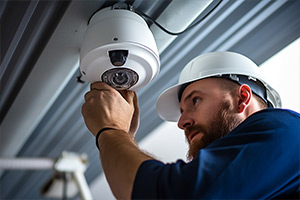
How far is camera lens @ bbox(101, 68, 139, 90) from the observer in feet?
4.87

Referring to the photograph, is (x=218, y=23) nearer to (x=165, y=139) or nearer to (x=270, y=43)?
(x=270, y=43)

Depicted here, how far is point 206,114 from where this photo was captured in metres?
1.57

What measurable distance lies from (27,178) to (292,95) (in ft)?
6.98

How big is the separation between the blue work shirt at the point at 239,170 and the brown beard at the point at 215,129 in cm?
35

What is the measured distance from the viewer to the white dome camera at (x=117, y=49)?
1379 mm

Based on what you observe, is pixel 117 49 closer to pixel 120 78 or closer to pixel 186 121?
pixel 120 78

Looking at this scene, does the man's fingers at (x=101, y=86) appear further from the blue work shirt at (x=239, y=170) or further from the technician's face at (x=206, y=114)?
the blue work shirt at (x=239, y=170)

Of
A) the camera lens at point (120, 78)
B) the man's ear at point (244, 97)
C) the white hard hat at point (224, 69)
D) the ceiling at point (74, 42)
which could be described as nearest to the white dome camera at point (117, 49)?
the camera lens at point (120, 78)

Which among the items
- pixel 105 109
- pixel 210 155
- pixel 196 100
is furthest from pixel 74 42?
pixel 210 155

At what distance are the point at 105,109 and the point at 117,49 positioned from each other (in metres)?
0.22

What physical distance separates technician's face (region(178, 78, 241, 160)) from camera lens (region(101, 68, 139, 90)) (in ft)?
0.88

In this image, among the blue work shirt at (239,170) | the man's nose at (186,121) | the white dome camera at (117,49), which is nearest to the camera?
the blue work shirt at (239,170)

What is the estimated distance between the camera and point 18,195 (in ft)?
11.1

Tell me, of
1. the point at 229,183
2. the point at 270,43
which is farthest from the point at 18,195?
the point at 229,183
